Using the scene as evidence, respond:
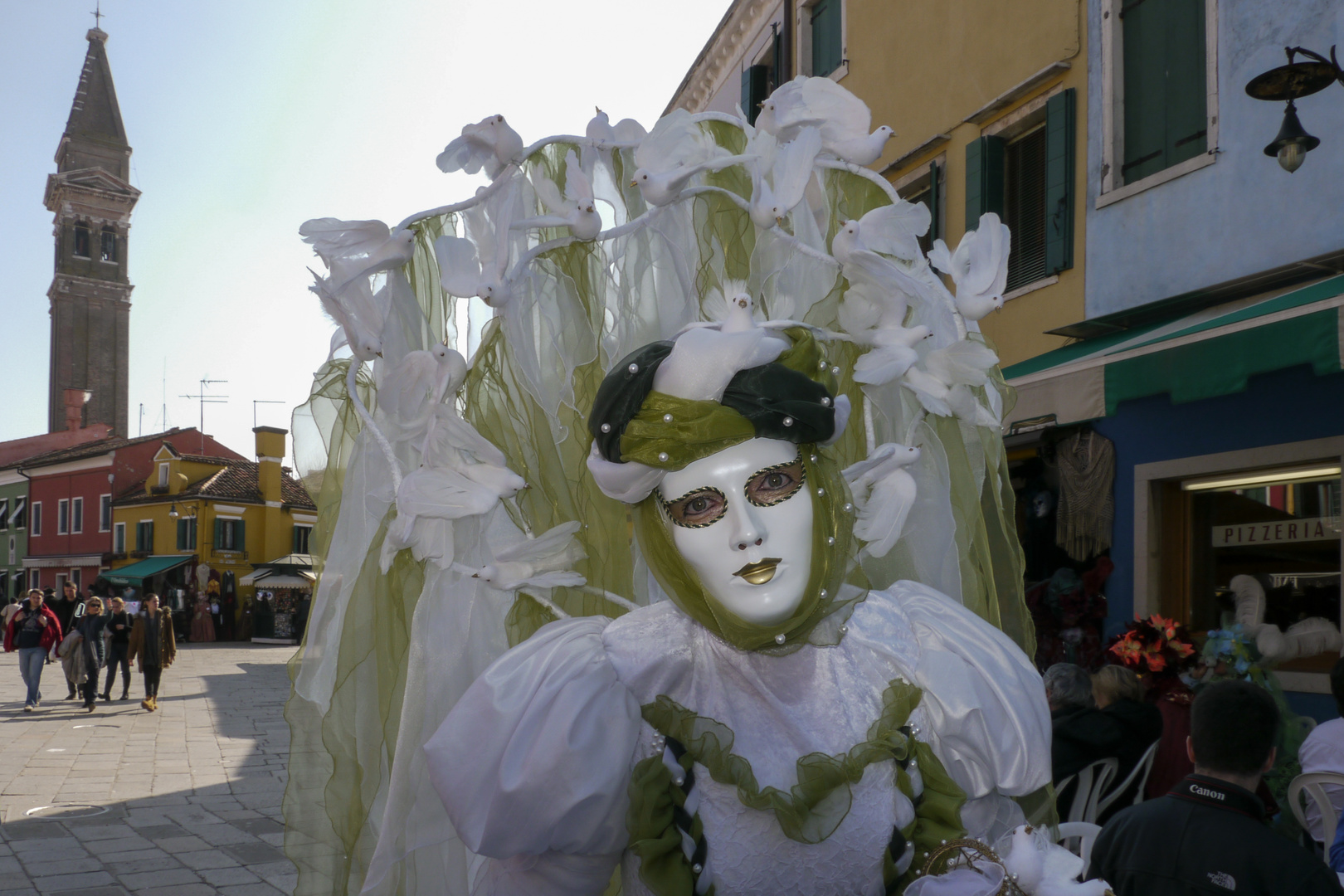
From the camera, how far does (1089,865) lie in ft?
8.69

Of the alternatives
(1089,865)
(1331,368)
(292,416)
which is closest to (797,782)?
(292,416)

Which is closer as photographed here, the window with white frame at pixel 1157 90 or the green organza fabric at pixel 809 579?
Answer: the green organza fabric at pixel 809 579

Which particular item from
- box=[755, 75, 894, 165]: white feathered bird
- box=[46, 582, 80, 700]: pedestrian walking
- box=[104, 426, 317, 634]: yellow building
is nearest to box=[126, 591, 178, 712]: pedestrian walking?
box=[46, 582, 80, 700]: pedestrian walking

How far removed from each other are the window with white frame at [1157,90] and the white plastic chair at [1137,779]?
395 cm

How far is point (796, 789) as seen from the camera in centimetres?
159

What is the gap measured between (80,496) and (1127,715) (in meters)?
38.9

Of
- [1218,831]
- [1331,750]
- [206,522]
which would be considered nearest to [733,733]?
[1218,831]

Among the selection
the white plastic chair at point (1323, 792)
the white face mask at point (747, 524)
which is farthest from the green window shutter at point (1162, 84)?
the white face mask at point (747, 524)

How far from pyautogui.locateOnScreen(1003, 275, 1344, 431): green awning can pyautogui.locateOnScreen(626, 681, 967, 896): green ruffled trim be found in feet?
8.92

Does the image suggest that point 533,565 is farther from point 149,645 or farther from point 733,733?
point 149,645

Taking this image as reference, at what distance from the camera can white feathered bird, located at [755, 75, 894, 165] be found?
2.08 m

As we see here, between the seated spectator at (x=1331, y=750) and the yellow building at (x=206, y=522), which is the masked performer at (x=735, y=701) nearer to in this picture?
the seated spectator at (x=1331, y=750)

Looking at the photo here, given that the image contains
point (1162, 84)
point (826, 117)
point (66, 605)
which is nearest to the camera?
point (826, 117)

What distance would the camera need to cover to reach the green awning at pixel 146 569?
31797 millimetres
